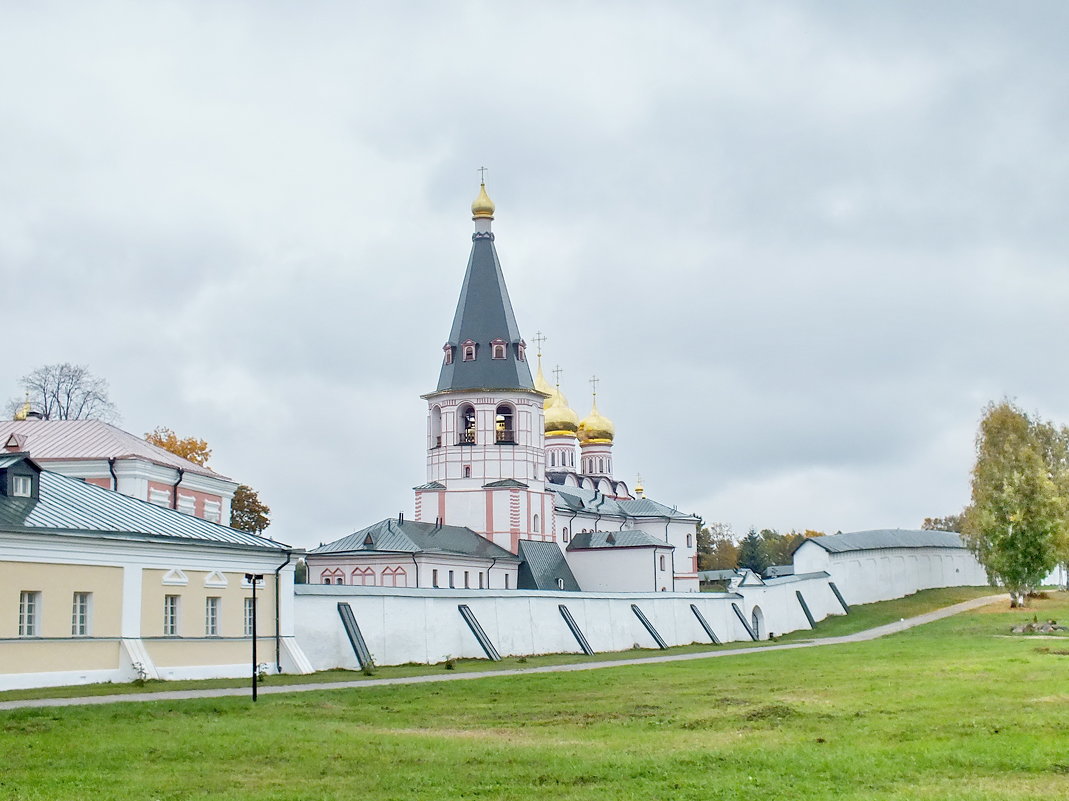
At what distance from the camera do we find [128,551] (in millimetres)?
24188

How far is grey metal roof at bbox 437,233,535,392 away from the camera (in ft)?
196

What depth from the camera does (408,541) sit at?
52.8 m

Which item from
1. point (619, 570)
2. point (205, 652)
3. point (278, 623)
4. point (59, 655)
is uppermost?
point (619, 570)

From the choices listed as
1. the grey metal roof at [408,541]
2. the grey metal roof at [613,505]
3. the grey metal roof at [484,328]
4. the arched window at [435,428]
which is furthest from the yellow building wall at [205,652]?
the grey metal roof at [613,505]

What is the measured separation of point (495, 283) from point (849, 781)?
51.0 meters

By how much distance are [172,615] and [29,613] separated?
3406 millimetres

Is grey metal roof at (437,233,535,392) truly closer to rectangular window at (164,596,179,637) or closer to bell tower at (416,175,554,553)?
bell tower at (416,175,554,553)

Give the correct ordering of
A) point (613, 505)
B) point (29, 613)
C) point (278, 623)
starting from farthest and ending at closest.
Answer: point (613, 505)
point (278, 623)
point (29, 613)

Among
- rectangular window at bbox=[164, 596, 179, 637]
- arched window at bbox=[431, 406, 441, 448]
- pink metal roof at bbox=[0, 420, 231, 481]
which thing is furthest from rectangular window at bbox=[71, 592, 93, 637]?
arched window at bbox=[431, 406, 441, 448]

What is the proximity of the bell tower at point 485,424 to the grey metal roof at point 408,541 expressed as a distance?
2636 millimetres

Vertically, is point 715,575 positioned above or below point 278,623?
above

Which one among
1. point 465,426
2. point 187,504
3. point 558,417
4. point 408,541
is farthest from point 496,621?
point 558,417

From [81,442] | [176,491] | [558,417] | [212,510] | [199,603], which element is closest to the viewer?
[199,603]

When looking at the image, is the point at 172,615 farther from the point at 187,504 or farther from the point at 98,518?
the point at 187,504
